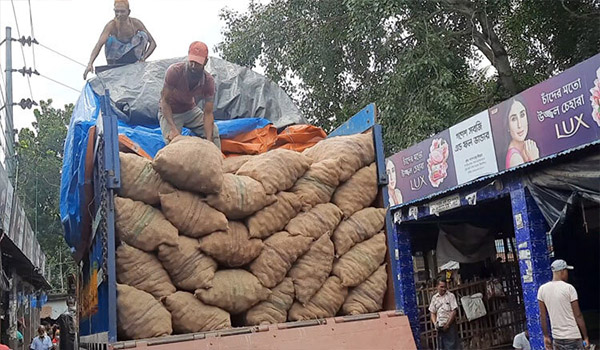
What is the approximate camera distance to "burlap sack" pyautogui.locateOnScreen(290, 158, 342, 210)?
167 inches

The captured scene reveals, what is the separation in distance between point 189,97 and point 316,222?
1.47m

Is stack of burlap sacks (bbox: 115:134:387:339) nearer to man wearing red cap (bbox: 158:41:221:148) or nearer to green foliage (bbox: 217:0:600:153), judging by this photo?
man wearing red cap (bbox: 158:41:221:148)

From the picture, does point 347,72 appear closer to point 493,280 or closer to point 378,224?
point 493,280

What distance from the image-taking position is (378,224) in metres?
4.47

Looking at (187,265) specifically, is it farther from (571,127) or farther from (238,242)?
(571,127)

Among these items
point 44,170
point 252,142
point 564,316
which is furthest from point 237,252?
point 44,170

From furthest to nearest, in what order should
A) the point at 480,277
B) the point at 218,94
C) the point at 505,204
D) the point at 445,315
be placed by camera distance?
1. the point at 480,277
2. the point at 505,204
3. the point at 445,315
4. the point at 218,94

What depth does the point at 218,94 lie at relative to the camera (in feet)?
20.4

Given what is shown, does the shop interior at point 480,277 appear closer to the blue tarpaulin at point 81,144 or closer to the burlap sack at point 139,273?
the blue tarpaulin at point 81,144

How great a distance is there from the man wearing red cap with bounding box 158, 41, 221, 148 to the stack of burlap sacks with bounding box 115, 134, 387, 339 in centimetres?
71

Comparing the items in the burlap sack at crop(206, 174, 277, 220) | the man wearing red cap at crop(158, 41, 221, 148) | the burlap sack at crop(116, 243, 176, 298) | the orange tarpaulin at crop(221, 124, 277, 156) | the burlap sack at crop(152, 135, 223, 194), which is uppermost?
the man wearing red cap at crop(158, 41, 221, 148)

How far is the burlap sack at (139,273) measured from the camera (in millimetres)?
3748

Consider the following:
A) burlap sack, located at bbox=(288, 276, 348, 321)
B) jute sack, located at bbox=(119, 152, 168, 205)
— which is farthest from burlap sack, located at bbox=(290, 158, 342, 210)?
jute sack, located at bbox=(119, 152, 168, 205)

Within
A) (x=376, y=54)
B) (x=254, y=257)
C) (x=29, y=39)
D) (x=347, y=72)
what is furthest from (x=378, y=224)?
(x=29, y=39)
